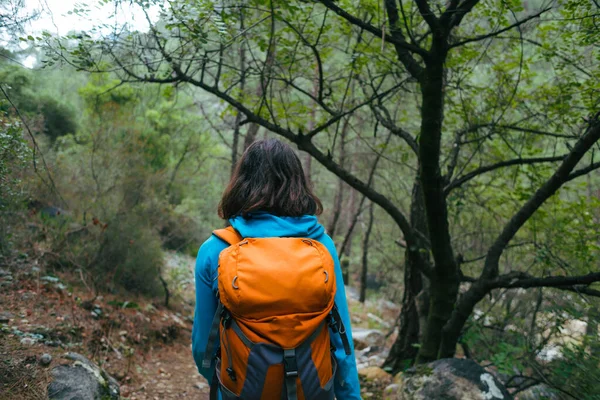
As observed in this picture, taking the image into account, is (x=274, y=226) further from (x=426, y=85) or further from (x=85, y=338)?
(x=85, y=338)

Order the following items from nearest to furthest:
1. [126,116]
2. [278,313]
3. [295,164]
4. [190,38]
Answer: [278,313]
[295,164]
[190,38]
[126,116]

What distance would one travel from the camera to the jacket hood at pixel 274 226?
5.44 feet

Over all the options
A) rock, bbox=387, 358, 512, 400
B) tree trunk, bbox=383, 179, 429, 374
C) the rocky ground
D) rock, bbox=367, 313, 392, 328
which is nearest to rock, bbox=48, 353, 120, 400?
the rocky ground

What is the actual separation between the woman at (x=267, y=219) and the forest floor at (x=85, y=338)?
78.2 inches

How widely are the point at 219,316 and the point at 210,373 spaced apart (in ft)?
1.09

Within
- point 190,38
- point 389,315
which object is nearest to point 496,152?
point 190,38

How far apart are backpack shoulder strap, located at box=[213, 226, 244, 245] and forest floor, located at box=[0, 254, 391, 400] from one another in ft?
6.95

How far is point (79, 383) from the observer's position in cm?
323

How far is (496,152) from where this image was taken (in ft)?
17.9

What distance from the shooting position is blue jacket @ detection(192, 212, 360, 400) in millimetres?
1654

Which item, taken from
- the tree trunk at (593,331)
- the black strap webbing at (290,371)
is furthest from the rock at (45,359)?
the tree trunk at (593,331)

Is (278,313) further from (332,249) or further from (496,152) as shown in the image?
(496,152)

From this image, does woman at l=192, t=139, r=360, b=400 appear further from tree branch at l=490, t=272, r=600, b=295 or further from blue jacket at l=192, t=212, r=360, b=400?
tree branch at l=490, t=272, r=600, b=295

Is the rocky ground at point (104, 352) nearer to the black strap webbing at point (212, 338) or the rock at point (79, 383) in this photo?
the rock at point (79, 383)
